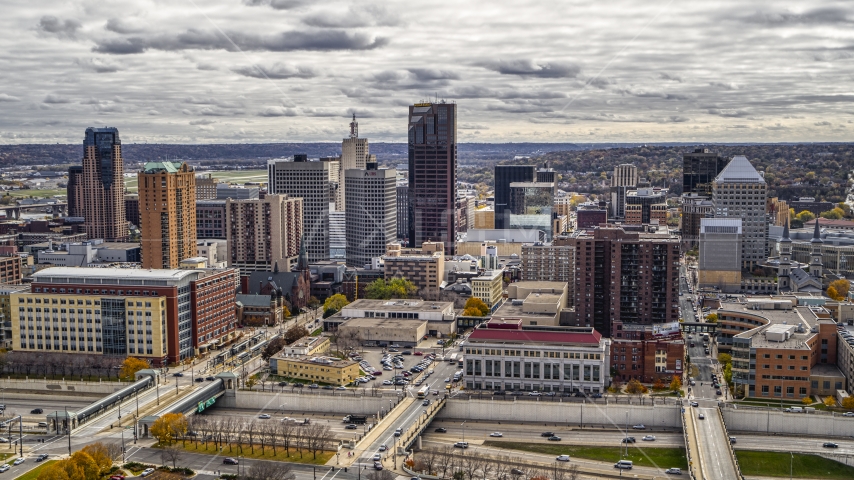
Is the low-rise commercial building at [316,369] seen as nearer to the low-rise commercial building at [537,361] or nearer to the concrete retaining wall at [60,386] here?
the low-rise commercial building at [537,361]

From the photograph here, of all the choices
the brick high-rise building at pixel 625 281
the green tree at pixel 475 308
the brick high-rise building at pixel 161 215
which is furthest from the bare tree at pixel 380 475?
the brick high-rise building at pixel 161 215

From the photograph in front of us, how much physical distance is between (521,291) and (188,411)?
1620 inches

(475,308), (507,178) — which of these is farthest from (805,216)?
(475,308)

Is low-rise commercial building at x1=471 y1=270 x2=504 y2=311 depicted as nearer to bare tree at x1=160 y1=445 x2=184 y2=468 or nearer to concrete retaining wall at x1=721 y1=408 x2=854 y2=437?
concrete retaining wall at x1=721 y1=408 x2=854 y2=437

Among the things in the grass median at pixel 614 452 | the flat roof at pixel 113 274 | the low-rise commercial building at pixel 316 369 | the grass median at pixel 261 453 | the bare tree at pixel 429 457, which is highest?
the flat roof at pixel 113 274

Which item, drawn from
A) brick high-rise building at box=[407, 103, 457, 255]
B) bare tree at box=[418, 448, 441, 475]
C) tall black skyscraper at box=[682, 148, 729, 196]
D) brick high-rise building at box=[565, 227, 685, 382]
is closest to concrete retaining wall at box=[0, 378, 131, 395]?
bare tree at box=[418, 448, 441, 475]

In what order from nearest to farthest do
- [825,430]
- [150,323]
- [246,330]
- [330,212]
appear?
[825,430]
[150,323]
[246,330]
[330,212]

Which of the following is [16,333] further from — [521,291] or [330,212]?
[330,212]

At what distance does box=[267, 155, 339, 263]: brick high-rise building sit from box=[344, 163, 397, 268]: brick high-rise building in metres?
8.35

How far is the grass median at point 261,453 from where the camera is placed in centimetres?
6034

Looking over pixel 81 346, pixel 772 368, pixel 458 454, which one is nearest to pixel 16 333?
pixel 81 346

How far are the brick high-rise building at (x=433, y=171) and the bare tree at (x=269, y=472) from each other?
84.3 m

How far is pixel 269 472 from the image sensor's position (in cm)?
5647

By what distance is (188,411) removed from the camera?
7025cm
